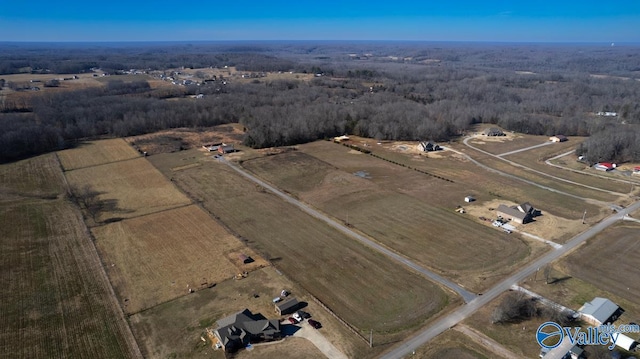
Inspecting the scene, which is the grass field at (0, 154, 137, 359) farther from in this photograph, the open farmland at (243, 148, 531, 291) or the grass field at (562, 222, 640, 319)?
the grass field at (562, 222, 640, 319)

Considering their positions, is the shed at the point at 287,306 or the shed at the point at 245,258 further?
the shed at the point at 245,258

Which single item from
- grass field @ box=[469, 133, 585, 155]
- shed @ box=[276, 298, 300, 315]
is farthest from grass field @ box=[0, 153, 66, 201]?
grass field @ box=[469, 133, 585, 155]

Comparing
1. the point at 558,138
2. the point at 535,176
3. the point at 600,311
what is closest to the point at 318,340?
the point at 600,311

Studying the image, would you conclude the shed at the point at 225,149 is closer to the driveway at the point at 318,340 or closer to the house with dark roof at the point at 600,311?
the driveway at the point at 318,340

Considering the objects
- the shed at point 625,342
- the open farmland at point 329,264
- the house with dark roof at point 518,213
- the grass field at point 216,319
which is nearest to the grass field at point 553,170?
the house with dark roof at point 518,213

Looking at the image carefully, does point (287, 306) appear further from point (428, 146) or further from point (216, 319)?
point (428, 146)

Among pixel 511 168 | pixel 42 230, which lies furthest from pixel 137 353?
pixel 511 168

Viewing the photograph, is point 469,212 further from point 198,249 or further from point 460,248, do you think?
point 198,249
